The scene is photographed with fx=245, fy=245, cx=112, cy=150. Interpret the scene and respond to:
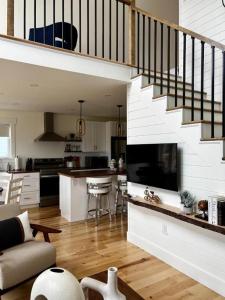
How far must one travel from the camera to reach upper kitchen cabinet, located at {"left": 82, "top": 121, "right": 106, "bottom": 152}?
7.48m

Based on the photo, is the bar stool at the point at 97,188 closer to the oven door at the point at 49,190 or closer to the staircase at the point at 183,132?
the staircase at the point at 183,132

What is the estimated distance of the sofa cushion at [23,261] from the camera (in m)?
2.16

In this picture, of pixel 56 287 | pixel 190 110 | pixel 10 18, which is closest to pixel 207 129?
pixel 190 110

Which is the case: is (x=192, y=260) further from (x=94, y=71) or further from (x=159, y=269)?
(x=94, y=71)

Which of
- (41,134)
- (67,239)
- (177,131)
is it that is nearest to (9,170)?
(41,134)

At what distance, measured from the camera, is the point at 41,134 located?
6.85m

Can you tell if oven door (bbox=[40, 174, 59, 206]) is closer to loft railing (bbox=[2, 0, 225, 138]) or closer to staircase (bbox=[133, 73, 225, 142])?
loft railing (bbox=[2, 0, 225, 138])

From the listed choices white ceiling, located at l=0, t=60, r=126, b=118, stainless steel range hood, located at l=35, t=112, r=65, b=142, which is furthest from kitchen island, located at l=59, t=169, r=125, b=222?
stainless steel range hood, located at l=35, t=112, r=65, b=142

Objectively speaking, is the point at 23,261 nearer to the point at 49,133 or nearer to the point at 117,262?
the point at 117,262

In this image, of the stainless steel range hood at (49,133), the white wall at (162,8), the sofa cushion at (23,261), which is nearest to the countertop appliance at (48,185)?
the stainless steel range hood at (49,133)

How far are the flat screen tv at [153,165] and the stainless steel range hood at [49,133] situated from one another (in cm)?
361

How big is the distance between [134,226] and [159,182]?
997mm

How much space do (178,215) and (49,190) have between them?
13.5 ft

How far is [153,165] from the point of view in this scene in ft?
10.6
